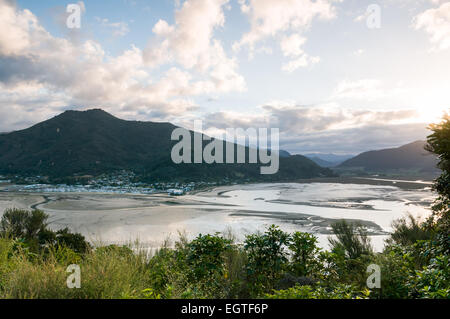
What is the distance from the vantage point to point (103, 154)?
96375mm

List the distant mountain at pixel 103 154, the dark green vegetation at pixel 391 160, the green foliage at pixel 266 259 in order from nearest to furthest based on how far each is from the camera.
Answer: the green foliage at pixel 266 259 < the distant mountain at pixel 103 154 < the dark green vegetation at pixel 391 160

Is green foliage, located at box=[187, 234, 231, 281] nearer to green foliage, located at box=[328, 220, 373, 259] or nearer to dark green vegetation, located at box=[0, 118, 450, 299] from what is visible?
dark green vegetation, located at box=[0, 118, 450, 299]

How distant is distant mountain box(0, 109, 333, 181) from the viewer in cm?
7938

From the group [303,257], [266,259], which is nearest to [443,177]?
[303,257]

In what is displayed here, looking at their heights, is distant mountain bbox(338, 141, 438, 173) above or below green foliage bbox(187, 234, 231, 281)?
above

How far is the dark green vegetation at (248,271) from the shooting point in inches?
118

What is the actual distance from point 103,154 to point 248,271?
103 m

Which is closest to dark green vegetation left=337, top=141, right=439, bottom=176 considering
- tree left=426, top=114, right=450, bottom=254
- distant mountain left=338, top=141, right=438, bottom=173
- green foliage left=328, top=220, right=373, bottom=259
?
distant mountain left=338, top=141, right=438, bottom=173

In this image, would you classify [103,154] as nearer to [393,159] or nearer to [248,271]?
[248,271]

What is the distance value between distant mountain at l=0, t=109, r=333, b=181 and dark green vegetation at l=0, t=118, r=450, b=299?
6665 cm

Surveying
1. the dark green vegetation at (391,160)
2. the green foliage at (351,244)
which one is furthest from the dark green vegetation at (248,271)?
the dark green vegetation at (391,160)

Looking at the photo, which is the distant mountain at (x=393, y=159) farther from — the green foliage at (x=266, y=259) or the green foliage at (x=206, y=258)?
the green foliage at (x=206, y=258)

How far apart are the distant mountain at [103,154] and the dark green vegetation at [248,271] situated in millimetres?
66645

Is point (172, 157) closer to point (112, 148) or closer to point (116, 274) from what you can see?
point (112, 148)
